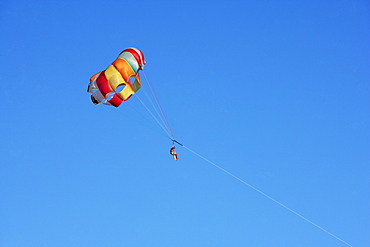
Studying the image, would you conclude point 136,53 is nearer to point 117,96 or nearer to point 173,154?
point 117,96

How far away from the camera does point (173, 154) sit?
4125 centimetres

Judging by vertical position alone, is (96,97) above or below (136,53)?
below

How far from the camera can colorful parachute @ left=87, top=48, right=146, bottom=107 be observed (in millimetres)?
41309

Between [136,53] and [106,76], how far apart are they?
7.56 ft

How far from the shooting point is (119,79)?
41219 mm

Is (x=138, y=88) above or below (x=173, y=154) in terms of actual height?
above

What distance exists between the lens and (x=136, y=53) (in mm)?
42750

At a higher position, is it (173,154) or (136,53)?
(136,53)

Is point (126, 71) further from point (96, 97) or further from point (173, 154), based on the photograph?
point (173, 154)

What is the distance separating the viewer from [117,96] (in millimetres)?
42469

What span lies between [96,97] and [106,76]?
4.42ft

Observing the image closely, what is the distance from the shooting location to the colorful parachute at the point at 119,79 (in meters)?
41.3

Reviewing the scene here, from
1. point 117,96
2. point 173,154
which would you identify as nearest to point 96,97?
point 117,96

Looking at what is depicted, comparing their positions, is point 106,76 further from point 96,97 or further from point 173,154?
point 173,154
